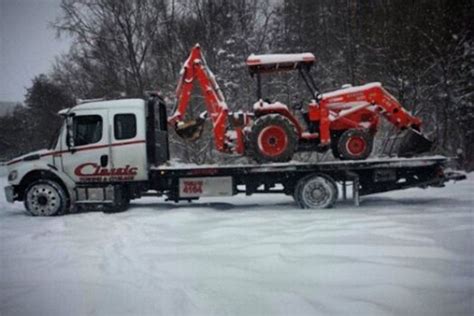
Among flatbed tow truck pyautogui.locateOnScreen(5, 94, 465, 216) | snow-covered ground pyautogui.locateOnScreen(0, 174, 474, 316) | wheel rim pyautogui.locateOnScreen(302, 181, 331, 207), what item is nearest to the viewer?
snow-covered ground pyautogui.locateOnScreen(0, 174, 474, 316)

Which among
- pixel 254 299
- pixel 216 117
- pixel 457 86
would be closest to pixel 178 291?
pixel 254 299

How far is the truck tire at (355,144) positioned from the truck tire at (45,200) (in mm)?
5669

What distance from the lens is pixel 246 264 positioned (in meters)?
3.82

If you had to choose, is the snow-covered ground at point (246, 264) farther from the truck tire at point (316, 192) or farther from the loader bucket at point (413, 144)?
the loader bucket at point (413, 144)

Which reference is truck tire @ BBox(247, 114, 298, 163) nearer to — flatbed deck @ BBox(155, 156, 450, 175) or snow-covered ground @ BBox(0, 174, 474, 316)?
flatbed deck @ BBox(155, 156, 450, 175)

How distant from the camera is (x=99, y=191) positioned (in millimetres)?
7469

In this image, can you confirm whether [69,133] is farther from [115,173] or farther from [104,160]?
[115,173]

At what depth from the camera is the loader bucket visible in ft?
24.5

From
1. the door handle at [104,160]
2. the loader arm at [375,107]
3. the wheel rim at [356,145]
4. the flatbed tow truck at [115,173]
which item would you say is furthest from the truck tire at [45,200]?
the wheel rim at [356,145]

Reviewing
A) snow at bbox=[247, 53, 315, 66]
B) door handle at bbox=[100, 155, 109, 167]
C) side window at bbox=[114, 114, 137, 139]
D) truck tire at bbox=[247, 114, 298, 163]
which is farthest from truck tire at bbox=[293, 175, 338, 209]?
door handle at bbox=[100, 155, 109, 167]

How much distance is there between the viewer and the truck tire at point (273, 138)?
7.40 metres

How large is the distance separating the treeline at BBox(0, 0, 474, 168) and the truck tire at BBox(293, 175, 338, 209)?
3.23m

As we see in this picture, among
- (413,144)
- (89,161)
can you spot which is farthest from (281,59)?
(89,161)

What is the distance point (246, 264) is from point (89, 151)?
495cm
